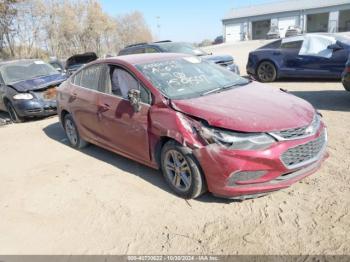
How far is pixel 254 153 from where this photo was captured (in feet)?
12.0

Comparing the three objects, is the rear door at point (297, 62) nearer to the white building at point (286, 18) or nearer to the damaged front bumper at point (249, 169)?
the damaged front bumper at point (249, 169)

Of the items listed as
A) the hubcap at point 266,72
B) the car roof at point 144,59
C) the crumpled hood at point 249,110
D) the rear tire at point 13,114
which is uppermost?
the car roof at point 144,59

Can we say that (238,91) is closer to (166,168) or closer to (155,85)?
(155,85)

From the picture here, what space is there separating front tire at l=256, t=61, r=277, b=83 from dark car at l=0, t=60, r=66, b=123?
6149 millimetres

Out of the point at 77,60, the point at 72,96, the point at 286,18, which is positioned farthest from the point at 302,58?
the point at 286,18

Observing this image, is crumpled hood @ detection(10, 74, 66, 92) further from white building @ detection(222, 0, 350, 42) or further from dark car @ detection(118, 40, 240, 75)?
white building @ detection(222, 0, 350, 42)

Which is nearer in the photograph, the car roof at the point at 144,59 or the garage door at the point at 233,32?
the car roof at the point at 144,59

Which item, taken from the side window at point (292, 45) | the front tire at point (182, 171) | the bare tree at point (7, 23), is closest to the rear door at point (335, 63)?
the side window at point (292, 45)

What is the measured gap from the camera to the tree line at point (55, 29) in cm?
2670

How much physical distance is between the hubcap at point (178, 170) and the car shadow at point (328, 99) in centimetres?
456

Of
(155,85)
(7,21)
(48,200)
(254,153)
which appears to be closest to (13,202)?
(48,200)

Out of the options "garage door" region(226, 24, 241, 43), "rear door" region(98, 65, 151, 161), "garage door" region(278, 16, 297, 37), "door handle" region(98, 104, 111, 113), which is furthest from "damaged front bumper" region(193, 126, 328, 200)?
"garage door" region(226, 24, 241, 43)

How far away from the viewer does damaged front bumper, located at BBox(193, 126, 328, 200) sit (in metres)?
3.66

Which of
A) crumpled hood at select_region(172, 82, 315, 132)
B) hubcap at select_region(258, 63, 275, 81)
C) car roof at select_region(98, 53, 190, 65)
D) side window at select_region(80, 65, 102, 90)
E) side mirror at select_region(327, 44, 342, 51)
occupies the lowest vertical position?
hubcap at select_region(258, 63, 275, 81)
